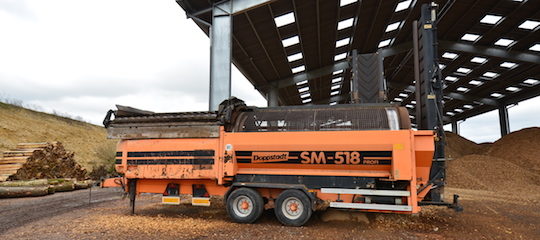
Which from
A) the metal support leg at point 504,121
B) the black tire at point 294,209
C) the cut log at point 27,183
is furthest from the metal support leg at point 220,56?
the metal support leg at point 504,121

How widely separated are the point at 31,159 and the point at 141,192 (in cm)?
924

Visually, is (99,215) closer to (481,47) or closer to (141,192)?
(141,192)

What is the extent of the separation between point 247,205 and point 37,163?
11.9 meters

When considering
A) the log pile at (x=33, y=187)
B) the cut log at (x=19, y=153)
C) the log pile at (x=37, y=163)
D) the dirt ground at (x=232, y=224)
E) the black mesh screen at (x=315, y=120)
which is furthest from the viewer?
the cut log at (x=19, y=153)

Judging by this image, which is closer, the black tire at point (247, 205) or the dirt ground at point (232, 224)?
the dirt ground at point (232, 224)

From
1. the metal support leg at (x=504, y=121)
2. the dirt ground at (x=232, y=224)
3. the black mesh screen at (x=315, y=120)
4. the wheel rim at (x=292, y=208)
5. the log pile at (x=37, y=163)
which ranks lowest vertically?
the dirt ground at (x=232, y=224)

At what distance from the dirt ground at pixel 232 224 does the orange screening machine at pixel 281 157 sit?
474 millimetres

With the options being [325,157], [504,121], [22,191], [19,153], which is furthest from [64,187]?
[504,121]

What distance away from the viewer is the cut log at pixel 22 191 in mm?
11367

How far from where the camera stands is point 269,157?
273 inches

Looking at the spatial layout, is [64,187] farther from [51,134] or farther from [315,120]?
[51,134]

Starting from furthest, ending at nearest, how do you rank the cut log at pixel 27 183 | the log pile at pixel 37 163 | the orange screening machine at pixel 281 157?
the log pile at pixel 37 163 < the cut log at pixel 27 183 < the orange screening machine at pixel 281 157

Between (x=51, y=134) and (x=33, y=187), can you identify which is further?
(x=51, y=134)

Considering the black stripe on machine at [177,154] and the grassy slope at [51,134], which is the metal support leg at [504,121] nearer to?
the black stripe on machine at [177,154]
